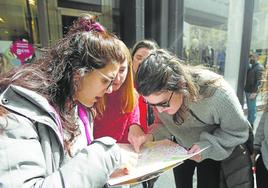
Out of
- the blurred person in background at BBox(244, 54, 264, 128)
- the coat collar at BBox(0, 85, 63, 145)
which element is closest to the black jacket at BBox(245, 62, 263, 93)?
the blurred person in background at BBox(244, 54, 264, 128)

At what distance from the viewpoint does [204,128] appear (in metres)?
1.44

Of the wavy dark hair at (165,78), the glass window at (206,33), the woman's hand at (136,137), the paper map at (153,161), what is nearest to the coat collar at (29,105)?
the paper map at (153,161)

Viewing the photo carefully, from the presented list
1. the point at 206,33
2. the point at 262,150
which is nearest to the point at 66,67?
the point at 262,150

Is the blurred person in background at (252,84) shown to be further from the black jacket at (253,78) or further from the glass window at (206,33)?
the glass window at (206,33)

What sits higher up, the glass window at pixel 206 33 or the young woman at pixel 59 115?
the glass window at pixel 206 33

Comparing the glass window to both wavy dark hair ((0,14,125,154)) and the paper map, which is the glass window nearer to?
the paper map

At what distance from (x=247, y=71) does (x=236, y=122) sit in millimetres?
3763

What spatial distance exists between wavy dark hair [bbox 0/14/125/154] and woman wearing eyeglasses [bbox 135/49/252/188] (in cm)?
27

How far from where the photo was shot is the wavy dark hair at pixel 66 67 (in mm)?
787

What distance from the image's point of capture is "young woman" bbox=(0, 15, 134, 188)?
0.61 metres

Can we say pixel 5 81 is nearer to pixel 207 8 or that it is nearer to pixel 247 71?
pixel 207 8

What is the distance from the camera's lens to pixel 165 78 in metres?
1.19

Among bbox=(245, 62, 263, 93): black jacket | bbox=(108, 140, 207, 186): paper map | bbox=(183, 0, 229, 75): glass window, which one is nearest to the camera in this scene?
bbox=(108, 140, 207, 186): paper map

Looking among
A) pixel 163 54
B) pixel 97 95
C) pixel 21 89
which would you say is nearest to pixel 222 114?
pixel 163 54
